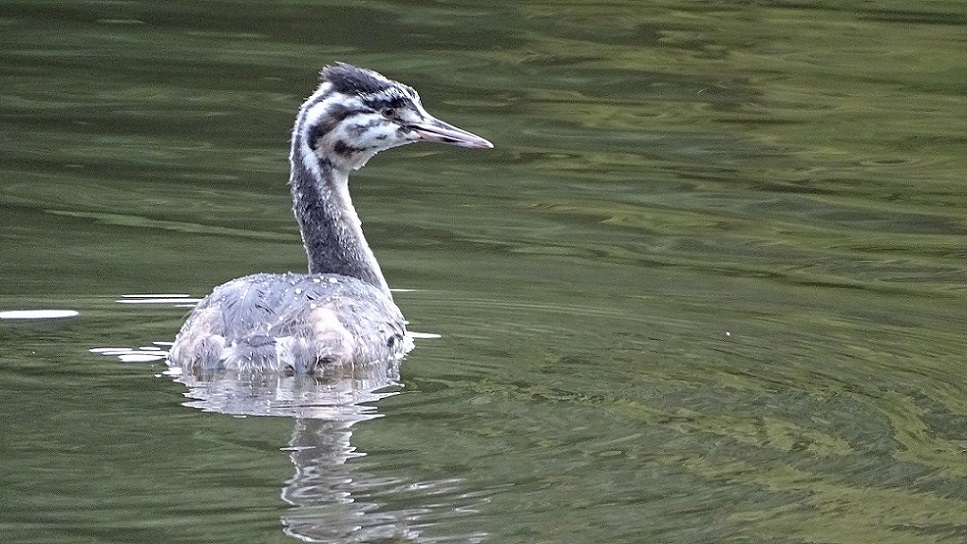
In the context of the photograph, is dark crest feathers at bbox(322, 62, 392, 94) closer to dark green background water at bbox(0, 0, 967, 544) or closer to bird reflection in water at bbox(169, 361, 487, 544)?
dark green background water at bbox(0, 0, 967, 544)

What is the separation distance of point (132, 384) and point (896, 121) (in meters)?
9.36

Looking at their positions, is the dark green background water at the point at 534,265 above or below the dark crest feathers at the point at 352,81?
below

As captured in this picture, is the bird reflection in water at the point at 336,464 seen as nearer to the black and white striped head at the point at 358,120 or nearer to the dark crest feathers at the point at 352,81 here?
the black and white striped head at the point at 358,120

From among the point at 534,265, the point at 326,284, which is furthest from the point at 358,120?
the point at 534,265

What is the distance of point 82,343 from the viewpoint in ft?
34.0

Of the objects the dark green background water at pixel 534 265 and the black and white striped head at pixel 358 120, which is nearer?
the dark green background water at pixel 534 265

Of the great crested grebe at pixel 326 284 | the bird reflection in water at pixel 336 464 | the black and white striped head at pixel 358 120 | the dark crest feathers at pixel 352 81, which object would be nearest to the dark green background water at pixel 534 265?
the bird reflection in water at pixel 336 464

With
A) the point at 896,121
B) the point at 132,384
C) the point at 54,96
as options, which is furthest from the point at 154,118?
the point at 132,384

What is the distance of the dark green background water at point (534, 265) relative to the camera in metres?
→ 7.95

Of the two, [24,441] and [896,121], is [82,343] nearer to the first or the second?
[24,441]

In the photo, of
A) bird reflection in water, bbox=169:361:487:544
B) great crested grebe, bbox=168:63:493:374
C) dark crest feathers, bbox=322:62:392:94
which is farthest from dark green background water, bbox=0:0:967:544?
dark crest feathers, bbox=322:62:392:94

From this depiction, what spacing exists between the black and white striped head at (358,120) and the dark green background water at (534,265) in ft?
3.33

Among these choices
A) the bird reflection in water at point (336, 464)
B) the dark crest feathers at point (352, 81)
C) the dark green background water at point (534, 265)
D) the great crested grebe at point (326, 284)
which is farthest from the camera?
the dark crest feathers at point (352, 81)

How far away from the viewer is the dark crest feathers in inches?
445
